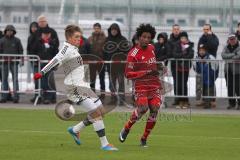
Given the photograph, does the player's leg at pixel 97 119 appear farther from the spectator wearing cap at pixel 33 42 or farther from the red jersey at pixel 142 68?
the spectator wearing cap at pixel 33 42

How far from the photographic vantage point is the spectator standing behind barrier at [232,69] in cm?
2245

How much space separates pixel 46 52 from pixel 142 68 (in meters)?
9.88

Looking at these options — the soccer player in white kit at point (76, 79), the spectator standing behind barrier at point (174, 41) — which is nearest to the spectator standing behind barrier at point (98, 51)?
the spectator standing behind barrier at point (174, 41)

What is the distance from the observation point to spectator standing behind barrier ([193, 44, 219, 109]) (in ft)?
74.8

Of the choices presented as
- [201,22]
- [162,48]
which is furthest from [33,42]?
[201,22]

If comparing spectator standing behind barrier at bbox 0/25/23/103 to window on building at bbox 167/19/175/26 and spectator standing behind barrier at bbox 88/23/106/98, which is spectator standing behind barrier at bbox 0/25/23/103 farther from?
window on building at bbox 167/19/175/26

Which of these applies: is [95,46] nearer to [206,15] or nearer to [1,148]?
[206,15]

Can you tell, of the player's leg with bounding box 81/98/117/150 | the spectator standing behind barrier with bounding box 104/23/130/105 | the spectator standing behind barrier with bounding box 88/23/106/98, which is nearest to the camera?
the player's leg with bounding box 81/98/117/150

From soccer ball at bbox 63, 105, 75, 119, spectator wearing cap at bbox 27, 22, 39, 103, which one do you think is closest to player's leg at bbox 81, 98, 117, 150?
soccer ball at bbox 63, 105, 75, 119

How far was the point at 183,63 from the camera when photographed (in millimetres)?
22953

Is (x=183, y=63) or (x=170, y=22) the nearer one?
(x=183, y=63)

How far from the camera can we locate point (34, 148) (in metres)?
13.5

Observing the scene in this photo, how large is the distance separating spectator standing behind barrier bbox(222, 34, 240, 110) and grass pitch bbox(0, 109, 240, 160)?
2016 millimetres

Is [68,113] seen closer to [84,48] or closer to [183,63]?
[84,48]
